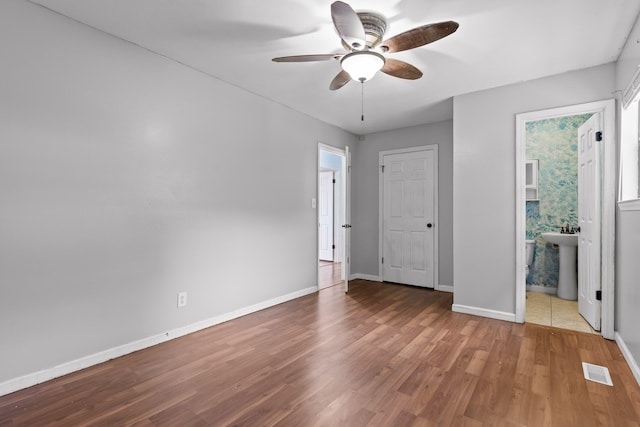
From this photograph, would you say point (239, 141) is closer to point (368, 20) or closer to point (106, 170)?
point (106, 170)

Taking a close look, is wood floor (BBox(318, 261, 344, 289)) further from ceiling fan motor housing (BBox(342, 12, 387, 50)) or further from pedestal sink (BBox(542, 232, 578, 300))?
ceiling fan motor housing (BBox(342, 12, 387, 50))

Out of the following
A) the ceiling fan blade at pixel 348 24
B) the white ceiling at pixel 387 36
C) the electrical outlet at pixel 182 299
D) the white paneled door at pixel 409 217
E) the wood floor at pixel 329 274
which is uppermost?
the white ceiling at pixel 387 36

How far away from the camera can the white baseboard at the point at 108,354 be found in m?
2.09

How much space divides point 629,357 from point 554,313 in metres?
1.34

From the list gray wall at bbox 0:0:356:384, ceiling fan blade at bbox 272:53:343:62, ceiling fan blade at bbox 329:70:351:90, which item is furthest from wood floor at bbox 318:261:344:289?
ceiling fan blade at bbox 272:53:343:62

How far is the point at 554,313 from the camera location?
371cm

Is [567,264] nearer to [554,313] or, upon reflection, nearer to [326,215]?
[554,313]

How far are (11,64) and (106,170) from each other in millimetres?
830

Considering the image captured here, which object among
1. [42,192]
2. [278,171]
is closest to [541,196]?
[278,171]

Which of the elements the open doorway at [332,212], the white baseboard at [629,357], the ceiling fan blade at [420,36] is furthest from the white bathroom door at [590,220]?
the open doorway at [332,212]

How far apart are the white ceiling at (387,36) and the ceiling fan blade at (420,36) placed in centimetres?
27

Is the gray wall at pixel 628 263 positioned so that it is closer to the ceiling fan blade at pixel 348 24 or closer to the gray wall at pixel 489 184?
the gray wall at pixel 489 184

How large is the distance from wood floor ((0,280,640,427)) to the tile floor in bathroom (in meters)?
0.26

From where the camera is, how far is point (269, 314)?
3.65 meters
